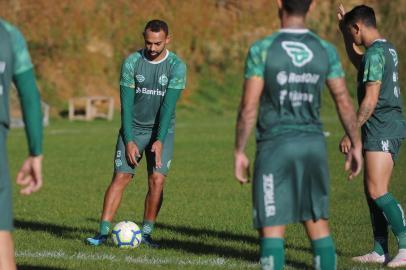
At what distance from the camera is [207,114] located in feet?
148

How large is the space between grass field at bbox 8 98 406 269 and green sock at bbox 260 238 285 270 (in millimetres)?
2341

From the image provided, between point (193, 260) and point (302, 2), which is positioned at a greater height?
point (302, 2)

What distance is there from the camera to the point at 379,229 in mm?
9906

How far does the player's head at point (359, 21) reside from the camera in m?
9.41

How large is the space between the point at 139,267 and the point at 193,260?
1.94 ft

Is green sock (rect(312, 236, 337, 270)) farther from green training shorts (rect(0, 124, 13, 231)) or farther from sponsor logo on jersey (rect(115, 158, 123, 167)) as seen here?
sponsor logo on jersey (rect(115, 158, 123, 167))

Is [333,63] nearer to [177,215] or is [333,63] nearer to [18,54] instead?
[18,54]

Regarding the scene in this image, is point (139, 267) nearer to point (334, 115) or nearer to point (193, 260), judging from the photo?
point (193, 260)

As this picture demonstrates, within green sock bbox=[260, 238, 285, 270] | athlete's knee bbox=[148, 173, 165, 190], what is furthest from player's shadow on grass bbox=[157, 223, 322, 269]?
green sock bbox=[260, 238, 285, 270]

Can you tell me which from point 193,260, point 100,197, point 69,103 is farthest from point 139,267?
point 69,103

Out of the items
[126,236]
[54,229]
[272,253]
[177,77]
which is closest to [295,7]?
[272,253]

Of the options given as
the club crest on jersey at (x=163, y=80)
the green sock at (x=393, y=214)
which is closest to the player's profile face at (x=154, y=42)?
the club crest on jersey at (x=163, y=80)

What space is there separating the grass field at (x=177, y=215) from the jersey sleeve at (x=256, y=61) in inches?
116

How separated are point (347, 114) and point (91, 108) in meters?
34.5
